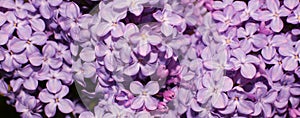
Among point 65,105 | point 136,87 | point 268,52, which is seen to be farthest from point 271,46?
point 65,105

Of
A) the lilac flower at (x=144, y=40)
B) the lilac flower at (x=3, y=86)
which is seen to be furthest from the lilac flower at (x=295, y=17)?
the lilac flower at (x=3, y=86)

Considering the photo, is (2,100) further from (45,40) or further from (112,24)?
(112,24)

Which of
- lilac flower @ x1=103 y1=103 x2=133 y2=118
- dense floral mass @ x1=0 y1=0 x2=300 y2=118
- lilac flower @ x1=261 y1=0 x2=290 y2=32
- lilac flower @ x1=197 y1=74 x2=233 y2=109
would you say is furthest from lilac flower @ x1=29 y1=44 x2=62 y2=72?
lilac flower @ x1=261 y1=0 x2=290 y2=32

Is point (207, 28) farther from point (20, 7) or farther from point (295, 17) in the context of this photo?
point (20, 7)

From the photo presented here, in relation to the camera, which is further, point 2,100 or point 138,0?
point 2,100

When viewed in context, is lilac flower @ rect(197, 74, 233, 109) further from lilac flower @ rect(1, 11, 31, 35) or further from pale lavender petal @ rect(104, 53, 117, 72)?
lilac flower @ rect(1, 11, 31, 35)

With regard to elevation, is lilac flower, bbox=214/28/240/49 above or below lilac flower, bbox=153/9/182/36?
below

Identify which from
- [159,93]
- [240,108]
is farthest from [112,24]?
[240,108]
